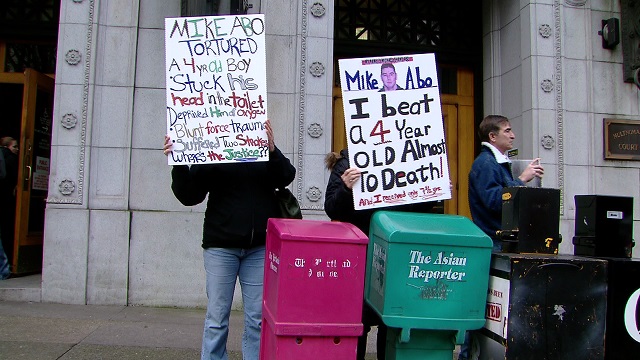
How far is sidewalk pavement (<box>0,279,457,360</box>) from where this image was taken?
187 inches

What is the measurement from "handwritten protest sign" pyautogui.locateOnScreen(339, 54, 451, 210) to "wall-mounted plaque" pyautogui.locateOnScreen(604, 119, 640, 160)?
4.80 m

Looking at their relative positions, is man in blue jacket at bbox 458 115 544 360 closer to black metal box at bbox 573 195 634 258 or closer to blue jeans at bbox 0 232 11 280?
black metal box at bbox 573 195 634 258

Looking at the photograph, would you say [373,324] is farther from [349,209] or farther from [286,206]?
[286,206]

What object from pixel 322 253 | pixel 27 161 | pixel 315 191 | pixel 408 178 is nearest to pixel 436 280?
pixel 322 253

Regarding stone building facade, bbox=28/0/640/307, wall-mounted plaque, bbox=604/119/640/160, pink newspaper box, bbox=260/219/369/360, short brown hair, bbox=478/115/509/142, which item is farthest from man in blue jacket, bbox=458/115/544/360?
wall-mounted plaque, bbox=604/119/640/160

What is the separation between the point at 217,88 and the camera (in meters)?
3.70

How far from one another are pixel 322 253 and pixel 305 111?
13.6 feet

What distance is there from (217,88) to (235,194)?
0.75 m

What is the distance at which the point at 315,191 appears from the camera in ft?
21.8

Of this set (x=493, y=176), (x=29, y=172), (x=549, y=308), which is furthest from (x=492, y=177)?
(x=29, y=172)

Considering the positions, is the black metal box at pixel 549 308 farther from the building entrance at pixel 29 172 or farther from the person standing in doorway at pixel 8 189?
the person standing in doorway at pixel 8 189

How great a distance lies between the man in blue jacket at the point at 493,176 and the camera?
3736 mm

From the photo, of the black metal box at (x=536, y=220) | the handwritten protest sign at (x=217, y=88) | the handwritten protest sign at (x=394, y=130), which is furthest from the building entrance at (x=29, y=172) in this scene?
the black metal box at (x=536, y=220)

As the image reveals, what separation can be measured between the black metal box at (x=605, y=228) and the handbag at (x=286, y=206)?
1.84 meters
